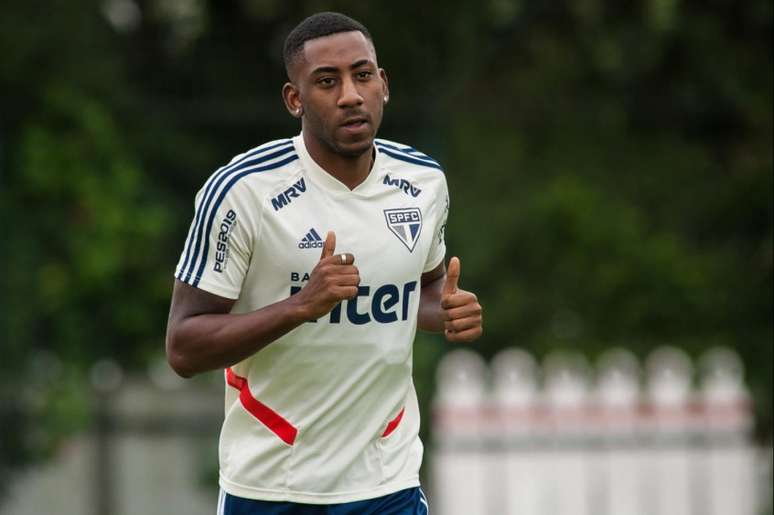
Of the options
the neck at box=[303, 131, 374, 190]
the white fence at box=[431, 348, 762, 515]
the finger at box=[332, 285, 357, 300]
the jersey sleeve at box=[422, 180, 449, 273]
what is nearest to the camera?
the finger at box=[332, 285, 357, 300]

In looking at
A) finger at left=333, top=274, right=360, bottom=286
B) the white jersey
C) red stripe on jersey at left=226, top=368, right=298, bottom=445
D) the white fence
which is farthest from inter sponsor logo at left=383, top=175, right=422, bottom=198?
the white fence

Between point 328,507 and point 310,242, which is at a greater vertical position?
point 310,242

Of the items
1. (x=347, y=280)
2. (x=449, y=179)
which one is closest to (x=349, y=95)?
(x=347, y=280)

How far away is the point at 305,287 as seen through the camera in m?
3.99

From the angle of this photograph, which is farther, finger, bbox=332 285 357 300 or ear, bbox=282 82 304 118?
ear, bbox=282 82 304 118

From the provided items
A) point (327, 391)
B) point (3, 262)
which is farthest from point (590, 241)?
point (327, 391)

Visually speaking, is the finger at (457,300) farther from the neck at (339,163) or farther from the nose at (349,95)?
the nose at (349,95)

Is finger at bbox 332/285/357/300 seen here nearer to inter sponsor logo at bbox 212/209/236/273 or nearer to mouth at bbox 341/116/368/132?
inter sponsor logo at bbox 212/209/236/273

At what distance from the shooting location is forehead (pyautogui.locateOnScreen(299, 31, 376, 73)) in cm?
419

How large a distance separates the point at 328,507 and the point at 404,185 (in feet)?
2.94

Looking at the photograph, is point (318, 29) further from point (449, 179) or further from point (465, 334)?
point (449, 179)

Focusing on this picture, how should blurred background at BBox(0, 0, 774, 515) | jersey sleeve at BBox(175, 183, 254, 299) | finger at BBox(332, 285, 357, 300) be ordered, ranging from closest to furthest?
1. finger at BBox(332, 285, 357, 300)
2. jersey sleeve at BBox(175, 183, 254, 299)
3. blurred background at BBox(0, 0, 774, 515)

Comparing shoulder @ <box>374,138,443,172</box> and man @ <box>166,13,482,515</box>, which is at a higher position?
shoulder @ <box>374,138,443,172</box>

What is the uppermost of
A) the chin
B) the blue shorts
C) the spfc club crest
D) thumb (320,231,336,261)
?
the chin
